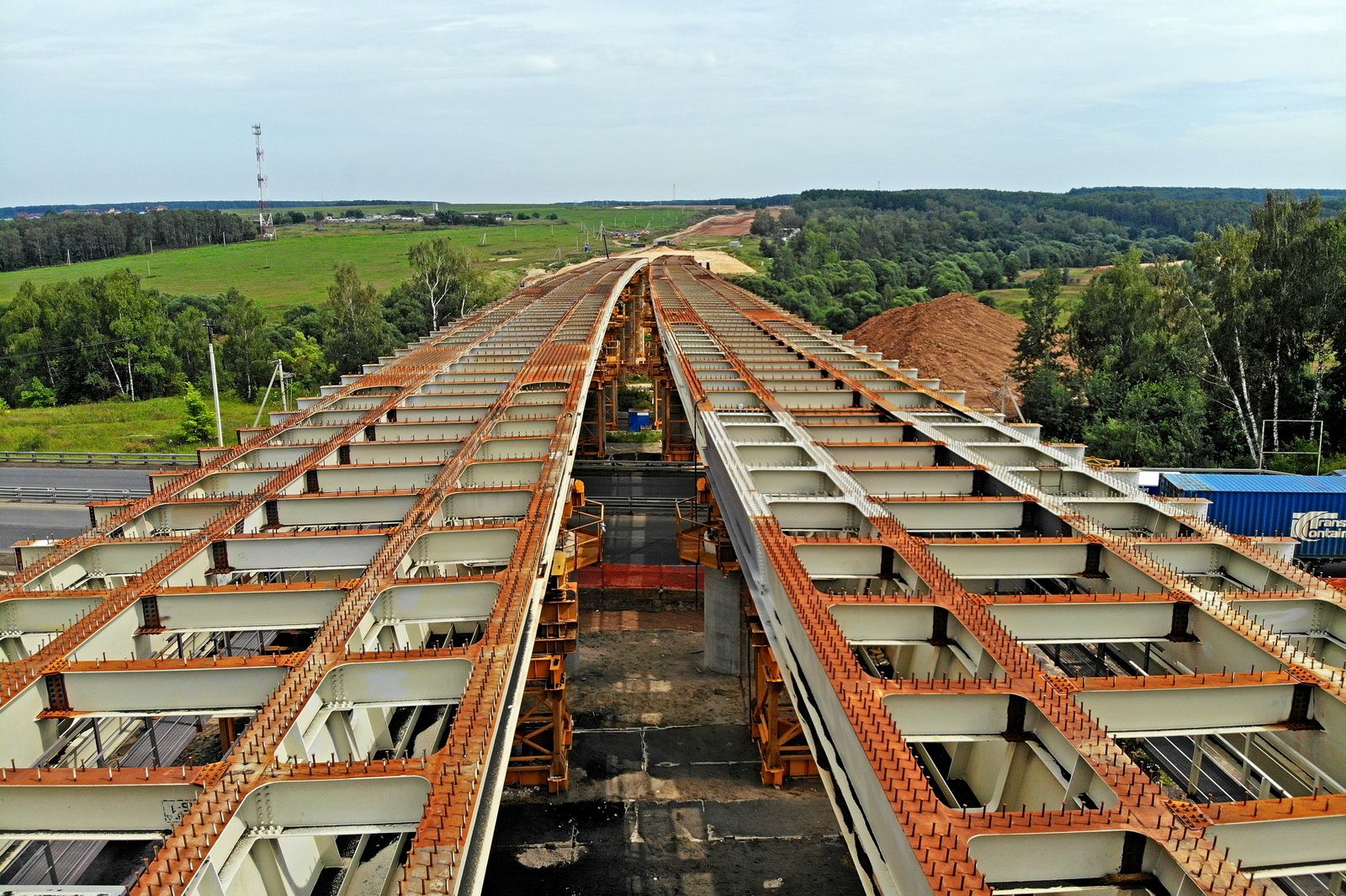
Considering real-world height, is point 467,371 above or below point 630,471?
above

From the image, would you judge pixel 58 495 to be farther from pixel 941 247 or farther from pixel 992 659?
pixel 941 247

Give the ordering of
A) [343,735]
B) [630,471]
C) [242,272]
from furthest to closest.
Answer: [242,272]
[630,471]
[343,735]

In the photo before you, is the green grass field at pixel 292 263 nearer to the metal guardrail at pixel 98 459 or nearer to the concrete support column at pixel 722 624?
the metal guardrail at pixel 98 459

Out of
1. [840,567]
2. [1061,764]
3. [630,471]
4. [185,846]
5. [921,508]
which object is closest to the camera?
[185,846]

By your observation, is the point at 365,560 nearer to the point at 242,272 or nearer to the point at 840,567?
the point at 840,567

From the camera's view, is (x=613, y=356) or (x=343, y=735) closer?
(x=343, y=735)

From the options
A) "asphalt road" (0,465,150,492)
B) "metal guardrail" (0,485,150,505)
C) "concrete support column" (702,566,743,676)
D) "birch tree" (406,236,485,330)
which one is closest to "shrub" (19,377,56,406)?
"asphalt road" (0,465,150,492)

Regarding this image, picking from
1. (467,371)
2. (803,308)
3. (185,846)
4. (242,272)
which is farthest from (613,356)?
(242,272)
